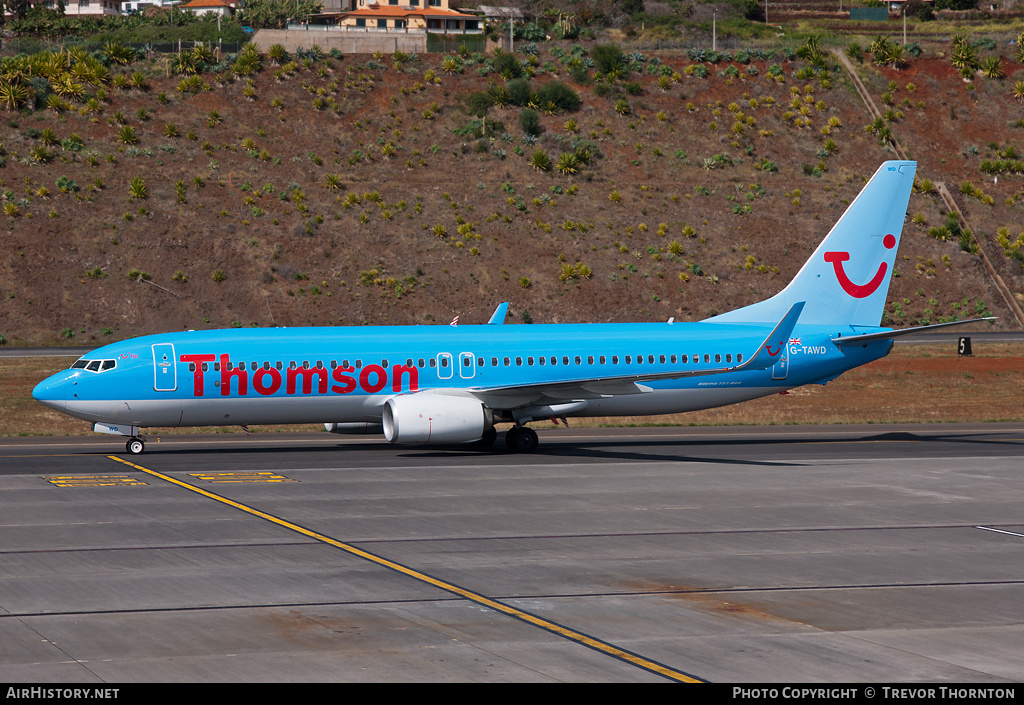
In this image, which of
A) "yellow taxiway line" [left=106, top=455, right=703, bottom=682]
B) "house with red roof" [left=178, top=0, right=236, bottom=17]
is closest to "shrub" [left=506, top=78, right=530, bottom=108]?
"yellow taxiway line" [left=106, top=455, right=703, bottom=682]

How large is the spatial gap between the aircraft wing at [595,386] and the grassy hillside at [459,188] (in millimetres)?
42264

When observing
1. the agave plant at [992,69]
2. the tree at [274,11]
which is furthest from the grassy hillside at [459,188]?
the tree at [274,11]

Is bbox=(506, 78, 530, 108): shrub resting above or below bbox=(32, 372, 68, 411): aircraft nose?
above

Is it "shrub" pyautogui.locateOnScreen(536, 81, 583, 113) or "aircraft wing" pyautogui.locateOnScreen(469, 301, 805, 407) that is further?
"shrub" pyautogui.locateOnScreen(536, 81, 583, 113)

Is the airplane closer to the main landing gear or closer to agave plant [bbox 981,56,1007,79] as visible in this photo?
the main landing gear

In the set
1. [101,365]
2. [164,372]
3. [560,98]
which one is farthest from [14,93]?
[164,372]

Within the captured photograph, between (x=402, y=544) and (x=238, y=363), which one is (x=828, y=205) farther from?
(x=402, y=544)

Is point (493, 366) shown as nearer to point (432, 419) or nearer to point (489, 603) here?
point (432, 419)

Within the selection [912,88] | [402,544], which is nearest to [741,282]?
[912,88]

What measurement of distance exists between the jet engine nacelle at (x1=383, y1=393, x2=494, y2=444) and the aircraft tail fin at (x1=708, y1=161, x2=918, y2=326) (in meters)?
11.2

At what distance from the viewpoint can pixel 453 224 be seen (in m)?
90.0

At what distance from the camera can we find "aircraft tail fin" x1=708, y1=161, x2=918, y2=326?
142 ft

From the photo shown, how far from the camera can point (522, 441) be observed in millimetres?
39438

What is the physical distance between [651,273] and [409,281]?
18043 mm
